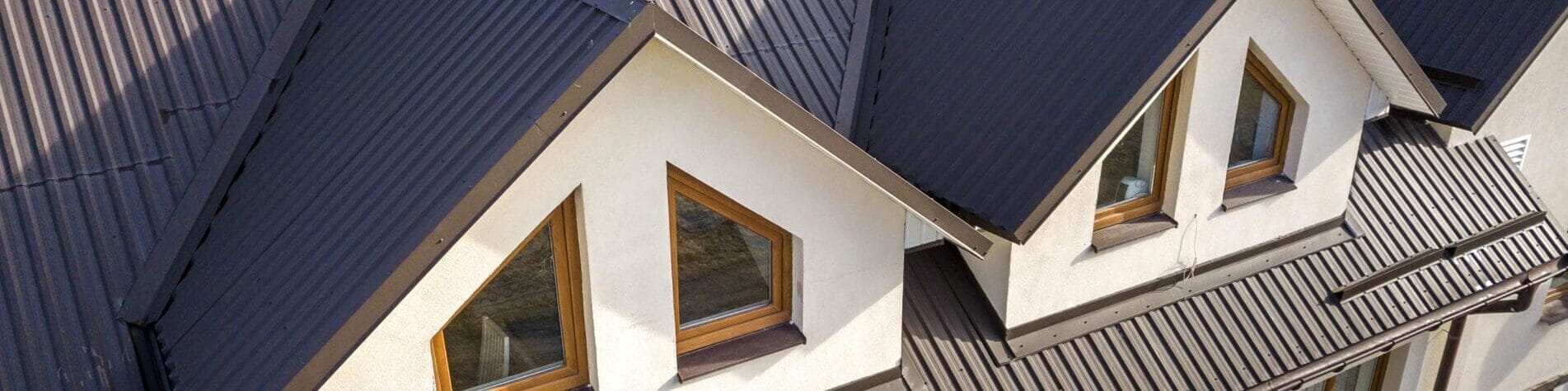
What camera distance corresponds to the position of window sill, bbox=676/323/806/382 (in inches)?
256

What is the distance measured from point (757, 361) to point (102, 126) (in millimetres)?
4022

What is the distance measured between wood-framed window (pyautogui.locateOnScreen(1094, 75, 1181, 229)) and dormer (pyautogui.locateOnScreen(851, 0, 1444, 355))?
13 mm

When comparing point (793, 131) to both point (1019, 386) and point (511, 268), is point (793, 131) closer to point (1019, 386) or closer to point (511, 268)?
point (511, 268)

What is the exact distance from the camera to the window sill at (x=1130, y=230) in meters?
7.99

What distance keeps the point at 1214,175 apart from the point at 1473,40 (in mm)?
4118

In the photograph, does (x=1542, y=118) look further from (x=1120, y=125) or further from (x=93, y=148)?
(x=93, y=148)

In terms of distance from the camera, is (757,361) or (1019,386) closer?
(757,361)

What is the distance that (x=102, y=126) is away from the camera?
6656 millimetres

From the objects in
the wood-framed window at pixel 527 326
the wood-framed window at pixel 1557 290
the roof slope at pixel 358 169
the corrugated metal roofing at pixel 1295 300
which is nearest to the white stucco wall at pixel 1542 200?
the wood-framed window at pixel 1557 290

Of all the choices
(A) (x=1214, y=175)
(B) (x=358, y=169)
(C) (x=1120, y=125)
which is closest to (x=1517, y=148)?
(A) (x=1214, y=175)

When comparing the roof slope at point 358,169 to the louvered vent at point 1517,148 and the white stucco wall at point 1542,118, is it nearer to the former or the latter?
the white stucco wall at point 1542,118

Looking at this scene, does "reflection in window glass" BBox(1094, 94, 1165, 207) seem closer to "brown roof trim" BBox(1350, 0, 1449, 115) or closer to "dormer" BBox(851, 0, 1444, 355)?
"dormer" BBox(851, 0, 1444, 355)

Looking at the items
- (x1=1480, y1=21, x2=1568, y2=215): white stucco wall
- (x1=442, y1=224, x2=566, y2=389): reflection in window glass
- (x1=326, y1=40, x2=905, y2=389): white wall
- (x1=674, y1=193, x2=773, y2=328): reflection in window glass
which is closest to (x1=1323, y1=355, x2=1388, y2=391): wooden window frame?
(x1=1480, y1=21, x2=1568, y2=215): white stucco wall

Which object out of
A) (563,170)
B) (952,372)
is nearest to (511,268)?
(563,170)
